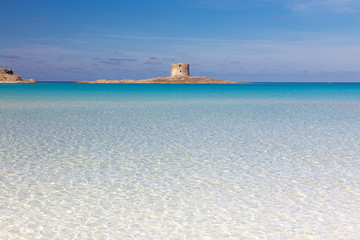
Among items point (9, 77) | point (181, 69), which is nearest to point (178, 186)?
point (181, 69)

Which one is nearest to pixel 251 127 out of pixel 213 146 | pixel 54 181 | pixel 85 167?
pixel 213 146

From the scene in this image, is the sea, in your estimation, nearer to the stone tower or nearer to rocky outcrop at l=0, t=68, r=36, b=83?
the stone tower

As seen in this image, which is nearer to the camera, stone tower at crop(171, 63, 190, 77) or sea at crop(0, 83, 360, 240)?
sea at crop(0, 83, 360, 240)

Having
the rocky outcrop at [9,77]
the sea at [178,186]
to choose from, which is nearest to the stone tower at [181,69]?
the rocky outcrop at [9,77]

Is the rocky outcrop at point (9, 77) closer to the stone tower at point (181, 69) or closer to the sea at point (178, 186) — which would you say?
the stone tower at point (181, 69)

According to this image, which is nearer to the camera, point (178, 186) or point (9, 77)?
point (178, 186)

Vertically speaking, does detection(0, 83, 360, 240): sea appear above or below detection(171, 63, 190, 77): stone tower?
below

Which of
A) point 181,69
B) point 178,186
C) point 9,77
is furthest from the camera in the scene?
point 9,77

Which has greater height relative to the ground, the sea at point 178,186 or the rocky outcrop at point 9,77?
the rocky outcrop at point 9,77

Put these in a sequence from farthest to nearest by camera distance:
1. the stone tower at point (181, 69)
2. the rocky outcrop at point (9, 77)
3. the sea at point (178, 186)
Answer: the rocky outcrop at point (9, 77) → the stone tower at point (181, 69) → the sea at point (178, 186)

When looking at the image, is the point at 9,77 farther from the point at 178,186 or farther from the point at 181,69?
the point at 178,186

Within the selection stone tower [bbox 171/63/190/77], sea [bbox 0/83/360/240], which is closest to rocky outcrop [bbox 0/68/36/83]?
stone tower [bbox 171/63/190/77]

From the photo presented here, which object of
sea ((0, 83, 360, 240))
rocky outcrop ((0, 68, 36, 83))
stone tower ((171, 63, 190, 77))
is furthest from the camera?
rocky outcrop ((0, 68, 36, 83))

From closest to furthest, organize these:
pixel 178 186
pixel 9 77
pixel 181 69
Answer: pixel 178 186, pixel 181 69, pixel 9 77
